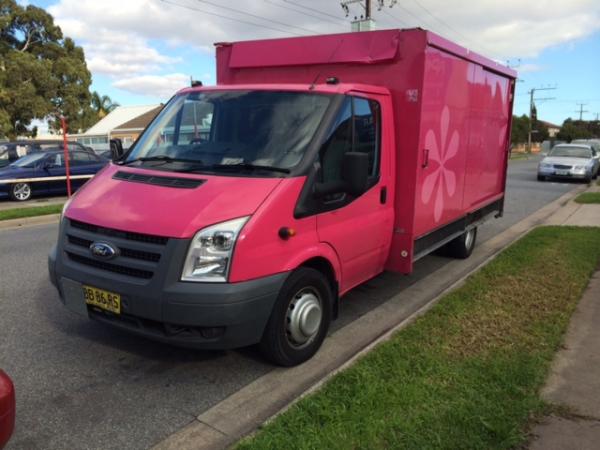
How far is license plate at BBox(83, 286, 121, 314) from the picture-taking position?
11.5ft

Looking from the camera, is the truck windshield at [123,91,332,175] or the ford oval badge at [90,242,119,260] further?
the truck windshield at [123,91,332,175]

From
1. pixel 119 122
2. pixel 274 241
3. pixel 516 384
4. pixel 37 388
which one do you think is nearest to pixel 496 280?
pixel 516 384

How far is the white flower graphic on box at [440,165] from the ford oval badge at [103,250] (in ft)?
9.91

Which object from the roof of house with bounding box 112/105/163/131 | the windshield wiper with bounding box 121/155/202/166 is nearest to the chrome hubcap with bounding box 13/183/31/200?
the windshield wiper with bounding box 121/155/202/166

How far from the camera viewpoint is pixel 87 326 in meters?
4.76

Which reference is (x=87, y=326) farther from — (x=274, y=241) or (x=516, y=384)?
(x=516, y=384)

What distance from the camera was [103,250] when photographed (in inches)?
139

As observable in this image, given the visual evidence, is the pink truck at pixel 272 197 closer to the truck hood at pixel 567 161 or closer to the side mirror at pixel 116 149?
the side mirror at pixel 116 149

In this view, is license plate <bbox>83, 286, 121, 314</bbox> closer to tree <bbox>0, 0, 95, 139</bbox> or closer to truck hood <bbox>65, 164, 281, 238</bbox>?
truck hood <bbox>65, 164, 281, 238</bbox>

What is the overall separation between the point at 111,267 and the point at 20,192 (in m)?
13.0

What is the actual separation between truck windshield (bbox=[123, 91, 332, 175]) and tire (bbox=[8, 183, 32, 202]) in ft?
38.8

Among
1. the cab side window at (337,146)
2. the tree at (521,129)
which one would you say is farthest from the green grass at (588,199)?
the tree at (521,129)

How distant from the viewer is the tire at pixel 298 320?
12.2 ft

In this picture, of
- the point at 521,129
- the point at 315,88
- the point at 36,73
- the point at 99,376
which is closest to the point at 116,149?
the point at 315,88
